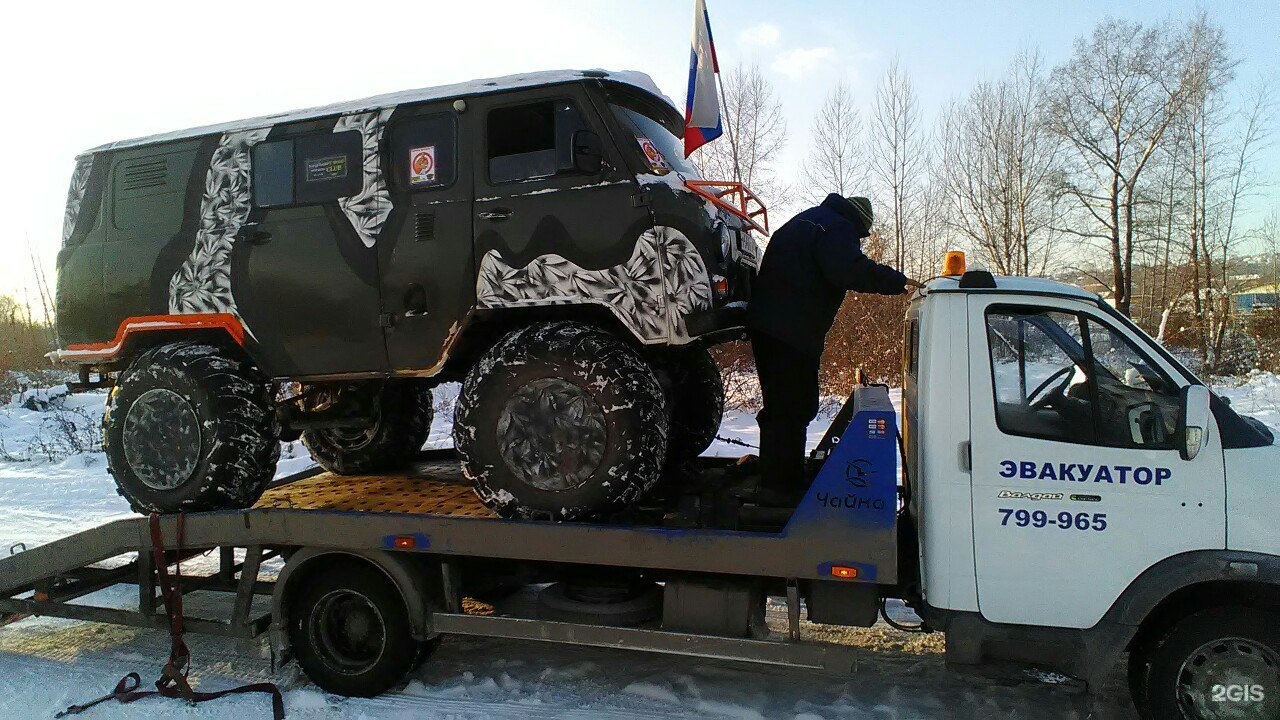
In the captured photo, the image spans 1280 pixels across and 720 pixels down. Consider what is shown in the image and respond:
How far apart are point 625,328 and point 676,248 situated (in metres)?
0.66

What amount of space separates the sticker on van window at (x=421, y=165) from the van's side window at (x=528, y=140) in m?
0.37

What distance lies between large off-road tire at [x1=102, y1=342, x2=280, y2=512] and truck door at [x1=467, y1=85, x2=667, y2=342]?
1.68 meters

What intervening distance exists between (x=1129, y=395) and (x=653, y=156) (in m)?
2.67

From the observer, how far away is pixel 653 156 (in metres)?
4.15

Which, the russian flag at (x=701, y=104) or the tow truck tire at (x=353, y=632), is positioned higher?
the russian flag at (x=701, y=104)

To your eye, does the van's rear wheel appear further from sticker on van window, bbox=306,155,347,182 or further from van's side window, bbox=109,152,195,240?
van's side window, bbox=109,152,195,240

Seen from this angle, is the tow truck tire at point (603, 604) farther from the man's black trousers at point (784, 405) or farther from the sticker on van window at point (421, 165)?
the sticker on van window at point (421, 165)

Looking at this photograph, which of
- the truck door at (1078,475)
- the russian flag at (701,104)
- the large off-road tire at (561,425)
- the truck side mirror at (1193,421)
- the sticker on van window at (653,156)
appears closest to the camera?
the truck side mirror at (1193,421)

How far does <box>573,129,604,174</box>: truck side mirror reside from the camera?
A: 3.98 metres

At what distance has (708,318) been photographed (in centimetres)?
398

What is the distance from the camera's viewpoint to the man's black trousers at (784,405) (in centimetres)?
416

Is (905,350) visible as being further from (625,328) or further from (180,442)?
(180,442)

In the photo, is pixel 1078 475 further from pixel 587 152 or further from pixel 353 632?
pixel 353 632

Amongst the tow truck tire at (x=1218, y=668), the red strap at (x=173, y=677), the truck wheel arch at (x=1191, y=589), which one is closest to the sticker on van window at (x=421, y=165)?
the red strap at (x=173, y=677)
